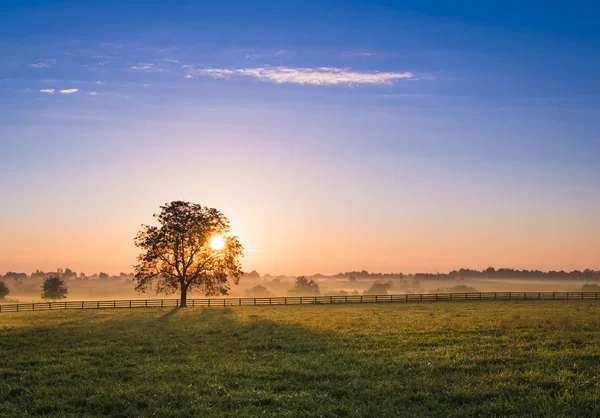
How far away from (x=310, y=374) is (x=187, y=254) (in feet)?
169

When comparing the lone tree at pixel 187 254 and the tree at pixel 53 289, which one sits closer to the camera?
the lone tree at pixel 187 254

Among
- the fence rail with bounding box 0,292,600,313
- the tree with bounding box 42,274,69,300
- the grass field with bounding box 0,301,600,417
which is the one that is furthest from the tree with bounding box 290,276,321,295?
the grass field with bounding box 0,301,600,417

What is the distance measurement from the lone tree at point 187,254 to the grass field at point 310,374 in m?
37.6

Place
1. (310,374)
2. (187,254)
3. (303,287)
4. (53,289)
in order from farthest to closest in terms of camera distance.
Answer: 1. (303,287)
2. (53,289)
3. (187,254)
4. (310,374)

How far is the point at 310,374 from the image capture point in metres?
16.2

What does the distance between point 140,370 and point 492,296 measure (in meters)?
59.7

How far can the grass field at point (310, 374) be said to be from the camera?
12625 mm

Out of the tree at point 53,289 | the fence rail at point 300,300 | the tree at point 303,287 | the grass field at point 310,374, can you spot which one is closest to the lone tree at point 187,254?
the fence rail at point 300,300

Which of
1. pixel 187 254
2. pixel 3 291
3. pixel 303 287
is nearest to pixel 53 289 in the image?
pixel 3 291

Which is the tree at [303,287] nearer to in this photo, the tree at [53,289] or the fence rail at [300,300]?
the tree at [53,289]

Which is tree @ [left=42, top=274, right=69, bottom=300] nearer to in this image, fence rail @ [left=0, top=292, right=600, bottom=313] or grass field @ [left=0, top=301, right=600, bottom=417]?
fence rail @ [left=0, top=292, right=600, bottom=313]

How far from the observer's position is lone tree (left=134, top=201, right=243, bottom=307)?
6425cm

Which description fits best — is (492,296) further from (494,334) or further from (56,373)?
(56,373)

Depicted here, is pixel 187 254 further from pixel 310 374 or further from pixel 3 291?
pixel 3 291
